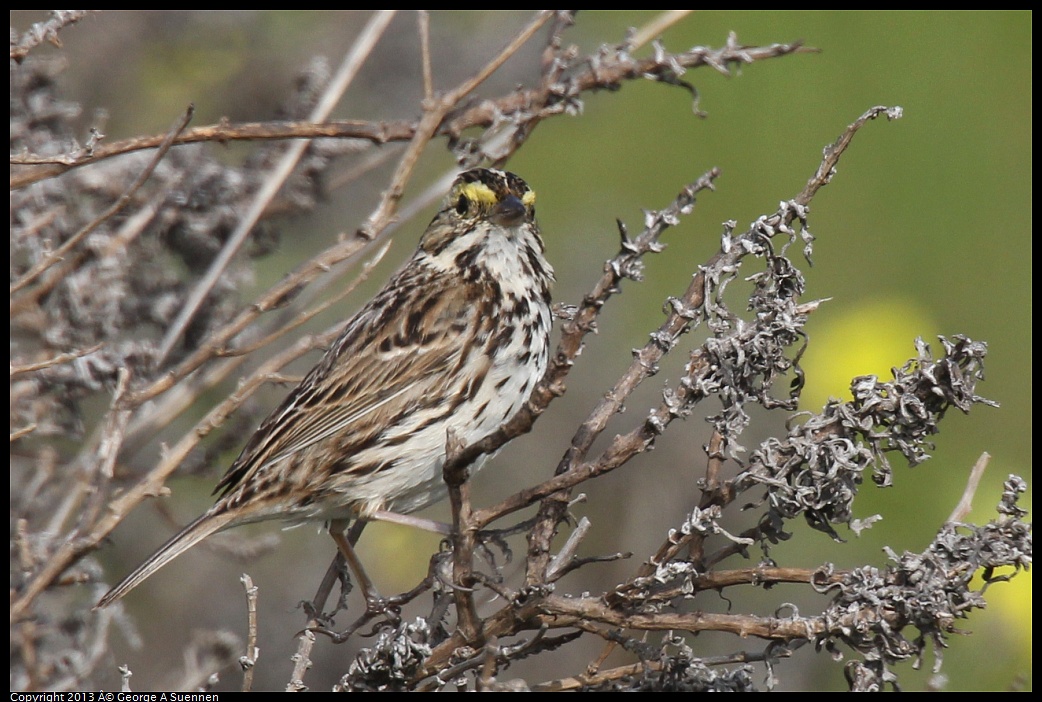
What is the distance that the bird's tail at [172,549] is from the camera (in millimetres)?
3564

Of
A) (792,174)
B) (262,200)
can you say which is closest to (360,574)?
(262,200)

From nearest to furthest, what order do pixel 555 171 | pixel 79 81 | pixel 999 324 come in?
pixel 79 81 → pixel 999 324 → pixel 555 171

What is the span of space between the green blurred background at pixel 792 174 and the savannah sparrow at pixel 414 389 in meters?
1.35

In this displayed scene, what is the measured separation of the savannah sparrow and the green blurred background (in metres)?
1.35

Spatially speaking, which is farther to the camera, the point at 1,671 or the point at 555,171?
the point at 555,171

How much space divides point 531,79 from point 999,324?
402 centimetres

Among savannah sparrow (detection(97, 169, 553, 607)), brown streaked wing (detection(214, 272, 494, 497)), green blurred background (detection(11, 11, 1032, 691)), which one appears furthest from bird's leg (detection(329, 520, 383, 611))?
green blurred background (detection(11, 11, 1032, 691))

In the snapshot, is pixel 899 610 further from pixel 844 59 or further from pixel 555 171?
pixel 844 59

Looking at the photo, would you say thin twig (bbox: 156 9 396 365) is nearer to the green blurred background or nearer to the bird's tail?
the bird's tail

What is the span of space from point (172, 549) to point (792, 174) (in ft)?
21.1

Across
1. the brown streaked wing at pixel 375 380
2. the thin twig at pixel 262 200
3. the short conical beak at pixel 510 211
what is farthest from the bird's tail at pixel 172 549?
the short conical beak at pixel 510 211

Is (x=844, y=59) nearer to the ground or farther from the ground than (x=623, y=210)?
farther from the ground

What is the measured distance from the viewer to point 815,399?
5719 millimetres

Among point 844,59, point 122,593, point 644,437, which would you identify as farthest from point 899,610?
point 844,59
